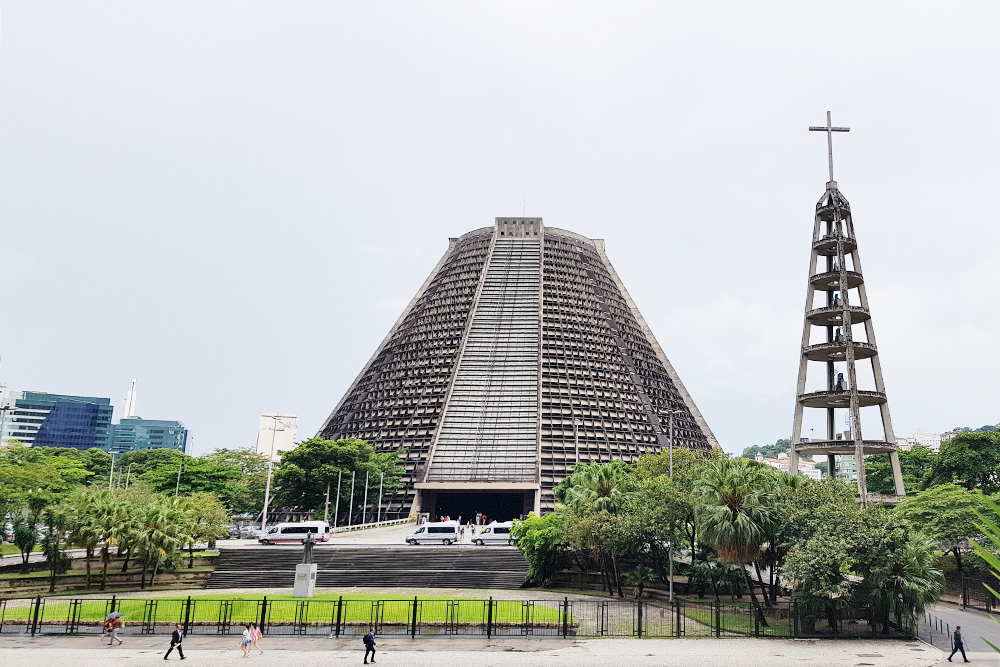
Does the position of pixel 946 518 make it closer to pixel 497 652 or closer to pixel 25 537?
pixel 497 652

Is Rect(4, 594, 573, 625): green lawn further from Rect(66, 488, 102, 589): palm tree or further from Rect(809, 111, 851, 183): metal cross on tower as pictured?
Rect(809, 111, 851, 183): metal cross on tower

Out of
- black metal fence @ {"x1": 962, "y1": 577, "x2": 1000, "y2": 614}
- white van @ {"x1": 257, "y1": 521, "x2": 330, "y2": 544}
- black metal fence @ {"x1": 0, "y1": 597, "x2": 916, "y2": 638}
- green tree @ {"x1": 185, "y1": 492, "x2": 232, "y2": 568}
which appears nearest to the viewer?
black metal fence @ {"x1": 0, "y1": 597, "x2": 916, "y2": 638}

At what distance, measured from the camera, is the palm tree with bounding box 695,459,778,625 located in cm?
3253

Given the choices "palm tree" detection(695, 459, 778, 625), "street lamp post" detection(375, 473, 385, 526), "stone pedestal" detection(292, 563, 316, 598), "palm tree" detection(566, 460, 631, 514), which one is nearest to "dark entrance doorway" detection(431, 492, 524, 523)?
"street lamp post" detection(375, 473, 385, 526)

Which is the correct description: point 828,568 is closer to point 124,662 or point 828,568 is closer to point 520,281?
point 124,662

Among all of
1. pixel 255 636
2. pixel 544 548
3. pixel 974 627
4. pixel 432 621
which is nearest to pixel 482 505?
pixel 544 548

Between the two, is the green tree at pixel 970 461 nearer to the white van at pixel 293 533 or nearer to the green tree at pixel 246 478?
the white van at pixel 293 533

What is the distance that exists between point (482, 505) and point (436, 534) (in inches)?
1352

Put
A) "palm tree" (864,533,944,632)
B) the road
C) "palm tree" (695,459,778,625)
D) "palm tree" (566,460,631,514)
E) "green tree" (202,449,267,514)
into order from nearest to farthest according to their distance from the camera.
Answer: the road < "palm tree" (864,533,944,632) < "palm tree" (695,459,778,625) < "palm tree" (566,460,631,514) < "green tree" (202,449,267,514)

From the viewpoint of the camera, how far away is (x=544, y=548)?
148ft

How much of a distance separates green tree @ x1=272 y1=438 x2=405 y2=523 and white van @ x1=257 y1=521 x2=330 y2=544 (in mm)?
14064

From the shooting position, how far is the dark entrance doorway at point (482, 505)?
87.9 metres

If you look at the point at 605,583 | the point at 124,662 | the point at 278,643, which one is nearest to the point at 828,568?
the point at 605,583

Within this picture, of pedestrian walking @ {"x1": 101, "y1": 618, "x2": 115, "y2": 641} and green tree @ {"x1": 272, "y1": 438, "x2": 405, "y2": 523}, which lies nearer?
pedestrian walking @ {"x1": 101, "y1": 618, "x2": 115, "y2": 641}
